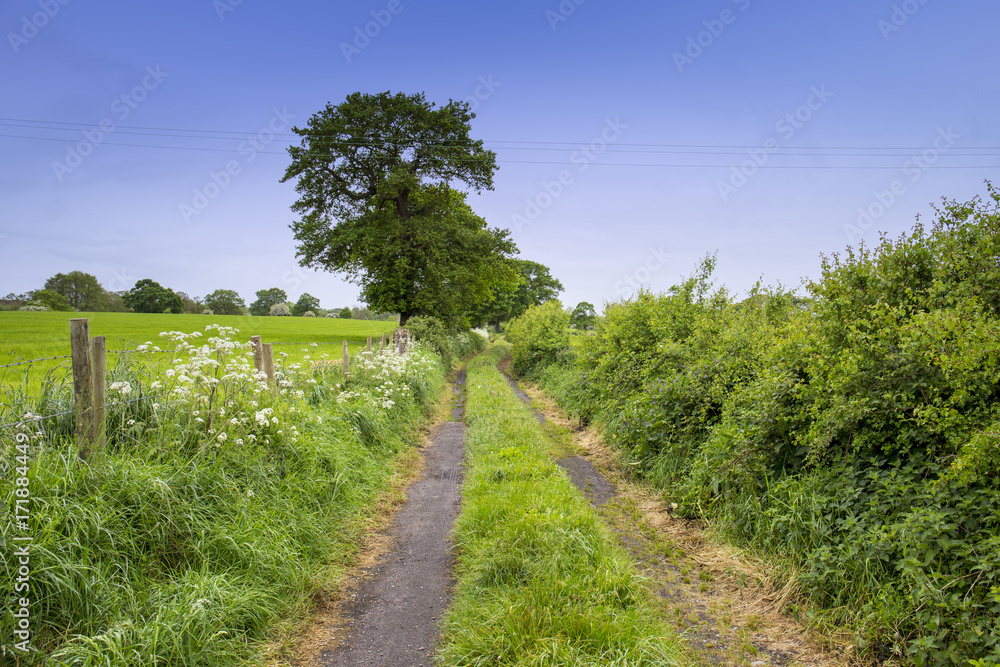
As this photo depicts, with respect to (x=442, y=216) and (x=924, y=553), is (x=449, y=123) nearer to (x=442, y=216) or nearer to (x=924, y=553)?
(x=442, y=216)

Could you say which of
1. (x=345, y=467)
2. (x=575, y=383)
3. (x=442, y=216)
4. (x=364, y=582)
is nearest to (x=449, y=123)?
(x=442, y=216)

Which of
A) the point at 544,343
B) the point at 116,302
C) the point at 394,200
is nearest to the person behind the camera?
the point at 544,343

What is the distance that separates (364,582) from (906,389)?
5236 mm

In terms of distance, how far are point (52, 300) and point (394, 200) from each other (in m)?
21.5

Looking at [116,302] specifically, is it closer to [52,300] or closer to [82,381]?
[52,300]

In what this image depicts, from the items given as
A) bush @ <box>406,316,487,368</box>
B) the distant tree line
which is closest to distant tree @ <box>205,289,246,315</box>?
the distant tree line

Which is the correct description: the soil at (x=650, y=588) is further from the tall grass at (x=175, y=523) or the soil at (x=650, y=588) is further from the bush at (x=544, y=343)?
the bush at (x=544, y=343)

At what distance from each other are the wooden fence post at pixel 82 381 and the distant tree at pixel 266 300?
71.8m

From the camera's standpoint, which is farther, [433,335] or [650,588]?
[433,335]

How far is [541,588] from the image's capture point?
4023 millimetres

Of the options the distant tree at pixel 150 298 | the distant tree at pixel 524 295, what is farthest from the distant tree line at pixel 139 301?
the distant tree at pixel 524 295

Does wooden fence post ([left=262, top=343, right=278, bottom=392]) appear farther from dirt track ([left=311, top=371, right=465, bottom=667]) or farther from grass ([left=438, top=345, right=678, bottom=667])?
grass ([left=438, top=345, right=678, bottom=667])

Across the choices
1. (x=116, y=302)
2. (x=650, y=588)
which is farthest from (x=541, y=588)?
(x=116, y=302)

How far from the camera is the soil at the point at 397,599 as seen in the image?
12.2ft
